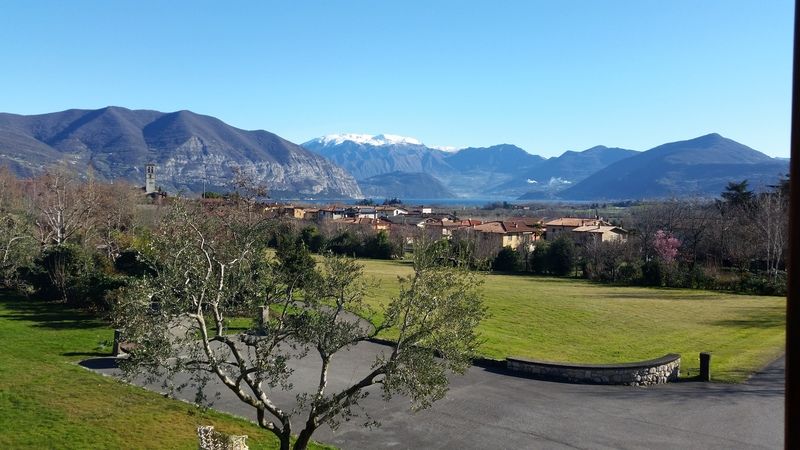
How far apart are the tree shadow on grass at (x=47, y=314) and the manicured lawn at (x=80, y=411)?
376cm

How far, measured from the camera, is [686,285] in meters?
48.8

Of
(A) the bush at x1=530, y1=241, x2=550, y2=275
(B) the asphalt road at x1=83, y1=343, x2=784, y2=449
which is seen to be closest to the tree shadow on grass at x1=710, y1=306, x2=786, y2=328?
(B) the asphalt road at x1=83, y1=343, x2=784, y2=449

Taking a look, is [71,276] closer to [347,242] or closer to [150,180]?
[347,242]

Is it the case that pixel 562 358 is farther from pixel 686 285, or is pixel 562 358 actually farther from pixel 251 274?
pixel 686 285

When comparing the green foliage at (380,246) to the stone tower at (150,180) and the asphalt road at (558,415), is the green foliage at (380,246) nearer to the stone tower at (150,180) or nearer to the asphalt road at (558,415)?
the stone tower at (150,180)

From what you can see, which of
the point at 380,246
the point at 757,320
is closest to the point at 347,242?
the point at 380,246

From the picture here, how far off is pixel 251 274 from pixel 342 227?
210 feet

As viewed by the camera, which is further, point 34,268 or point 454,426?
point 34,268

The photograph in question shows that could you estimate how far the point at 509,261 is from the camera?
2410 inches

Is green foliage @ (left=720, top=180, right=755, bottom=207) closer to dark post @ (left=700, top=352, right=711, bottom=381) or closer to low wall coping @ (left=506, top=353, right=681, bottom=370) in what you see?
dark post @ (left=700, top=352, right=711, bottom=381)

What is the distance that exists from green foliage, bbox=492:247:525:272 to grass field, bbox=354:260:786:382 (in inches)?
543

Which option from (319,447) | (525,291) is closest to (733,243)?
(525,291)

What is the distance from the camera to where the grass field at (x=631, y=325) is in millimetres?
22508

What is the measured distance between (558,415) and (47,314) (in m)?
23.5
